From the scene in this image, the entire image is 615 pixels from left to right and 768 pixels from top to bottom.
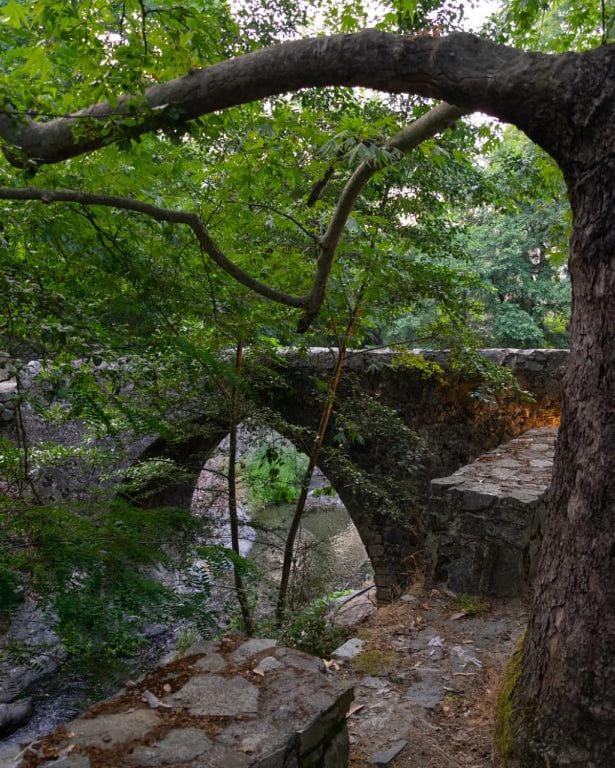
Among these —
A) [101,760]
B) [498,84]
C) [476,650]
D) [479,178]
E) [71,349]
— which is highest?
[479,178]

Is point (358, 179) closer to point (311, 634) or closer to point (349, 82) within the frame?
point (349, 82)

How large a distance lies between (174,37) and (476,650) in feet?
11.1

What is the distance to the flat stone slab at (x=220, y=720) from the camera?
61.4 inches

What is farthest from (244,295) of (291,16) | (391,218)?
(291,16)

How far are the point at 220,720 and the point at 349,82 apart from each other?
81.2 inches

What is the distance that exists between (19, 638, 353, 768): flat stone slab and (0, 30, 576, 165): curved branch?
1.76 metres

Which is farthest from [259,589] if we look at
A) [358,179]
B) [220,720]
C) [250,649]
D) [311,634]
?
[358,179]

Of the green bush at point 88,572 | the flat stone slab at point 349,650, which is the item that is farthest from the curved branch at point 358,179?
the flat stone slab at point 349,650

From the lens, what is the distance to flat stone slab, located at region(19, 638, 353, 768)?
5.12 ft

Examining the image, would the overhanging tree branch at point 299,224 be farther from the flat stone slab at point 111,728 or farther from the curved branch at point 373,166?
the flat stone slab at point 111,728

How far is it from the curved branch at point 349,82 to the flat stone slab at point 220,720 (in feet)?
5.78

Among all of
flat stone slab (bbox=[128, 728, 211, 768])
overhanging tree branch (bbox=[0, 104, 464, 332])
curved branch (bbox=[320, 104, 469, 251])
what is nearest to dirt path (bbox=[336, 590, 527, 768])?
flat stone slab (bbox=[128, 728, 211, 768])

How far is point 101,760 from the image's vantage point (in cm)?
151

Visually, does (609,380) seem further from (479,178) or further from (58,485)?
(58,485)
